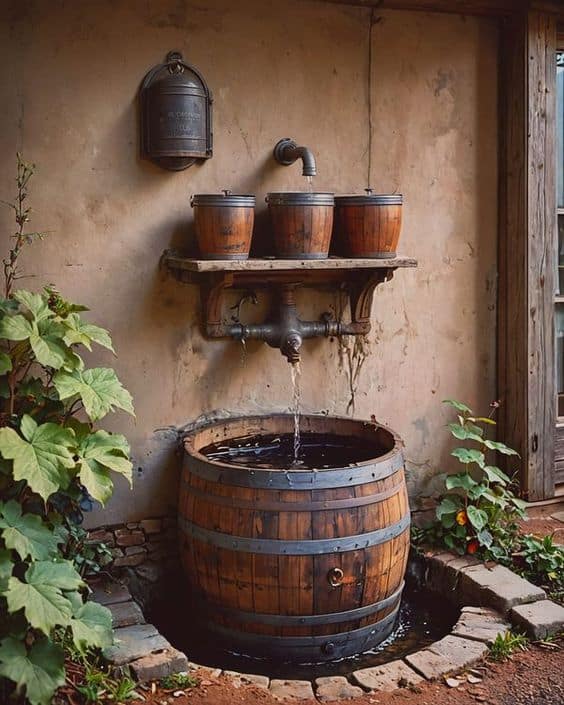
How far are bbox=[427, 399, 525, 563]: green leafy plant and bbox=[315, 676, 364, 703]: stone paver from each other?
1.19m

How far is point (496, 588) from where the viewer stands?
3.91 m

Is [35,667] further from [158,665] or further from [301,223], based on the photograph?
[301,223]

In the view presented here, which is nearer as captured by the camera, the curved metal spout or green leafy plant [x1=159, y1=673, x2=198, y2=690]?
green leafy plant [x1=159, y1=673, x2=198, y2=690]

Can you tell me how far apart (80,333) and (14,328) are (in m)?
0.26

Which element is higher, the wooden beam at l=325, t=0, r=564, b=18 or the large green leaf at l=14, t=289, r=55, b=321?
the wooden beam at l=325, t=0, r=564, b=18

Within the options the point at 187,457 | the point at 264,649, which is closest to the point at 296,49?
the point at 187,457

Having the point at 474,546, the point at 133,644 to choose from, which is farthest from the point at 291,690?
the point at 474,546

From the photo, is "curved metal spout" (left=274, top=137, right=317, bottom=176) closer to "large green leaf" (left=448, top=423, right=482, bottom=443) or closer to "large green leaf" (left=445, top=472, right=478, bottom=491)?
"large green leaf" (left=448, top=423, right=482, bottom=443)

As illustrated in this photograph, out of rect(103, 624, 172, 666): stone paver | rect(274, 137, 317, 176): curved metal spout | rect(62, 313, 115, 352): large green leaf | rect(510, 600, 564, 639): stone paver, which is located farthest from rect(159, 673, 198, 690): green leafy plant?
rect(274, 137, 317, 176): curved metal spout

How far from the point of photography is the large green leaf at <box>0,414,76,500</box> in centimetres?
296

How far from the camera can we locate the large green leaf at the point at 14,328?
315 centimetres

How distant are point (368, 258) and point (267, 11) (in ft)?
4.01

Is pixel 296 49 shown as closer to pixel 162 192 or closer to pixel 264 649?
pixel 162 192

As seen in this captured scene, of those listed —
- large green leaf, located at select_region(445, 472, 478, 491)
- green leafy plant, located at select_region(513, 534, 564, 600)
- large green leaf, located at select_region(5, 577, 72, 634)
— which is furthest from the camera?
large green leaf, located at select_region(445, 472, 478, 491)
